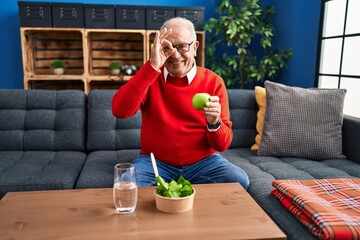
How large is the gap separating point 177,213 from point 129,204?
6.0 inches

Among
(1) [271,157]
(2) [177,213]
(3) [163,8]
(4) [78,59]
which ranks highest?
(3) [163,8]

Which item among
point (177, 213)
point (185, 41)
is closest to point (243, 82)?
point (185, 41)

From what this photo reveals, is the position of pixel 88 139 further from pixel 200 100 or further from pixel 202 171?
pixel 200 100

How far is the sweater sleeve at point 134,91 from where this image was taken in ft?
4.48

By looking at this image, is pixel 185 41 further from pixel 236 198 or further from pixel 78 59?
pixel 78 59

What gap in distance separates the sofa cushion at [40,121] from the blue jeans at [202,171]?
2.49 feet

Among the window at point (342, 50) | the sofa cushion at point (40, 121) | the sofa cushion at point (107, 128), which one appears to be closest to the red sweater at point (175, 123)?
the sofa cushion at point (107, 128)

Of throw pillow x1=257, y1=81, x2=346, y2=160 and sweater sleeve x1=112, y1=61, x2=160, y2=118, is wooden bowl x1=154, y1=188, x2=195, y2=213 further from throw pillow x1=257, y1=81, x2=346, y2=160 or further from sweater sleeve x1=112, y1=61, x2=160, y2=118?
throw pillow x1=257, y1=81, x2=346, y2=160

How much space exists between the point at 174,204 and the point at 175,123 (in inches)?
24.2

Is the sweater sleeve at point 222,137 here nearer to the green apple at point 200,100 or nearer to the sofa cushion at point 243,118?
the green apple at point 200,100

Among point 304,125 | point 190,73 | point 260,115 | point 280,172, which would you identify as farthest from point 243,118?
A: point 190,73

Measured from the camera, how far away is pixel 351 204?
1174 millimetres

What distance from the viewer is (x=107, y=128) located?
2.13m

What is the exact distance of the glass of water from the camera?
984 mm
